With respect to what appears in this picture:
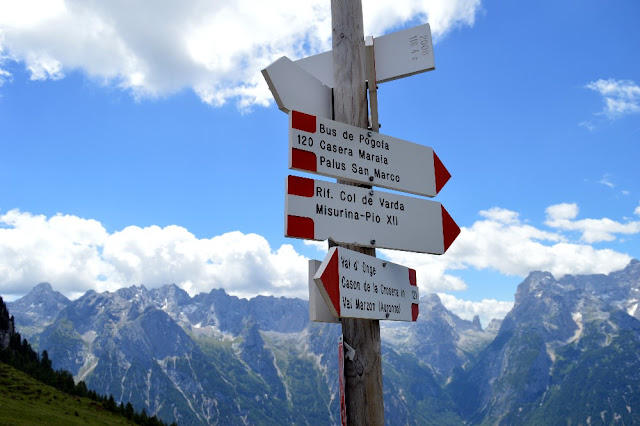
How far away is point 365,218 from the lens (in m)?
7.03

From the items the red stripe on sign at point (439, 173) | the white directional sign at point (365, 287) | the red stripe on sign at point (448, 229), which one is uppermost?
the red stripe on sign at point (439, 173)

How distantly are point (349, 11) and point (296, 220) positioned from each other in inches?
139

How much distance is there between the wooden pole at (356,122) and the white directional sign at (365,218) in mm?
272

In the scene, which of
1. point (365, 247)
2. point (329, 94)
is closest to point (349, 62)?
point (329, 94)

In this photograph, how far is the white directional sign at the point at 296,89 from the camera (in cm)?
696

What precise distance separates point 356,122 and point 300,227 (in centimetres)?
201

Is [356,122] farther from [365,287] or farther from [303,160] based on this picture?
[365,287]

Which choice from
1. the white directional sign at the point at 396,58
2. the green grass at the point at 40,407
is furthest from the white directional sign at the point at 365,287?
the green grass at the point at 40,407

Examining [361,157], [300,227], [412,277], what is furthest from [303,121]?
[412,277]

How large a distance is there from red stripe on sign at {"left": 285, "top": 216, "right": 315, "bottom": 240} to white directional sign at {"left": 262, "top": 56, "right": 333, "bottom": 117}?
1669 millimetres

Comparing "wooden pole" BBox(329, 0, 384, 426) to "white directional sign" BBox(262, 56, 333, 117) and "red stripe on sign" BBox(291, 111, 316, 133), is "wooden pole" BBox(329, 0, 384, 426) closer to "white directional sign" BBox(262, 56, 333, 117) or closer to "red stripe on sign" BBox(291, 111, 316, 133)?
"white directional sign" BBox(262, 56, 333, 117)

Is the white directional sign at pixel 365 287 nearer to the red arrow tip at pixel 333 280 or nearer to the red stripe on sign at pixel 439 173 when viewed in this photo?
the red arrow tip at pixel 333 280

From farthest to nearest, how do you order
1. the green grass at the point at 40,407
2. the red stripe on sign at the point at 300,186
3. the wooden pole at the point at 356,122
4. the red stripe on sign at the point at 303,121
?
the green grass at the point at 40,407 < the red stripe on sign at the point at 303,121 < the wooden pole at the point at 356,122 < the red stripe on sign at the point at 300,186

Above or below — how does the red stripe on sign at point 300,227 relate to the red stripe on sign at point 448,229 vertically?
below
